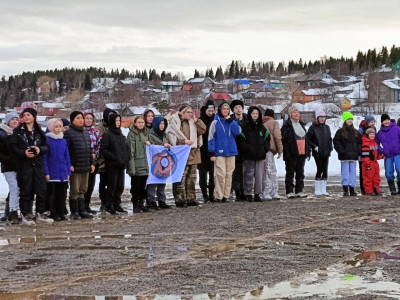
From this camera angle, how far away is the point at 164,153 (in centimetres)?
1369

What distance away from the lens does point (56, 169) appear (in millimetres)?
11516

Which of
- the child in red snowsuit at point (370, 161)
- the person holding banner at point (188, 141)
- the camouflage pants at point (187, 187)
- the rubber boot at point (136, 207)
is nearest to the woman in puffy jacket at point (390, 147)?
the child in red snowsuit at point (370, 161)

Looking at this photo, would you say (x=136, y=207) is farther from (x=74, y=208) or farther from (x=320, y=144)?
(x=320, y=144)

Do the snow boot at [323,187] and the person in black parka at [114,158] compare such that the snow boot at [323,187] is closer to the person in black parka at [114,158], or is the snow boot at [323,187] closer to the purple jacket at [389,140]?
the purple jacket at [389,140]

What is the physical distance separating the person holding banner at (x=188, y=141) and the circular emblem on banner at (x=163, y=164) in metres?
0.27

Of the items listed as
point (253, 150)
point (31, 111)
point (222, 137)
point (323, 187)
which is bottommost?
point (323, 187)

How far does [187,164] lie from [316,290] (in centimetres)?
778

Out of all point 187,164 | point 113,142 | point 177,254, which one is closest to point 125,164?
point 113,142

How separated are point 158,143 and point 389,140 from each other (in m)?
5.28

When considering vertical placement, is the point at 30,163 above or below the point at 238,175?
above

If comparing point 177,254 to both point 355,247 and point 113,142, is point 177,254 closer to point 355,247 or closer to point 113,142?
point 355,247

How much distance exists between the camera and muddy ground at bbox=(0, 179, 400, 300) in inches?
243

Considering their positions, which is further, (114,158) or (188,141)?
(188,141)

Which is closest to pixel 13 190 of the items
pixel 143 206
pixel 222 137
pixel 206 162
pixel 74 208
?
pixel 74 208
